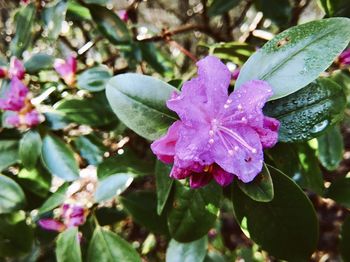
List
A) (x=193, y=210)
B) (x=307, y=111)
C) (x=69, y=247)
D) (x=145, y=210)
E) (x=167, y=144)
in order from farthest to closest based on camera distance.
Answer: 1. (x=145, y=210)
2. (x=69, y=247)
3. (x=193, y=210)
4. (x=307, y=111)
5. (x=167, y=144)

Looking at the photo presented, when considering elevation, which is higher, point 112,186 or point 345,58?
point 345,58

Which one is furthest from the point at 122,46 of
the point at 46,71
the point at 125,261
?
the point at 125,261

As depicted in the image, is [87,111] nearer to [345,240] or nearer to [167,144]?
[167,144]

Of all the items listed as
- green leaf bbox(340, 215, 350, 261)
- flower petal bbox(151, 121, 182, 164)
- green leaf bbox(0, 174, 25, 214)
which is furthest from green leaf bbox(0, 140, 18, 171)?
green leaf bbox(340, 215, 350, 261)

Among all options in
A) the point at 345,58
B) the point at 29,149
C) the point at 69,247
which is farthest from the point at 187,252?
the point at 345,58

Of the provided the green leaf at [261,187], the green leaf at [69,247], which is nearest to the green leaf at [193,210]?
the green leaf at [261,187]

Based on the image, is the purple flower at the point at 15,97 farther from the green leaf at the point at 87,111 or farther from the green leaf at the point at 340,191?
the green leaf at the point at 340,191
